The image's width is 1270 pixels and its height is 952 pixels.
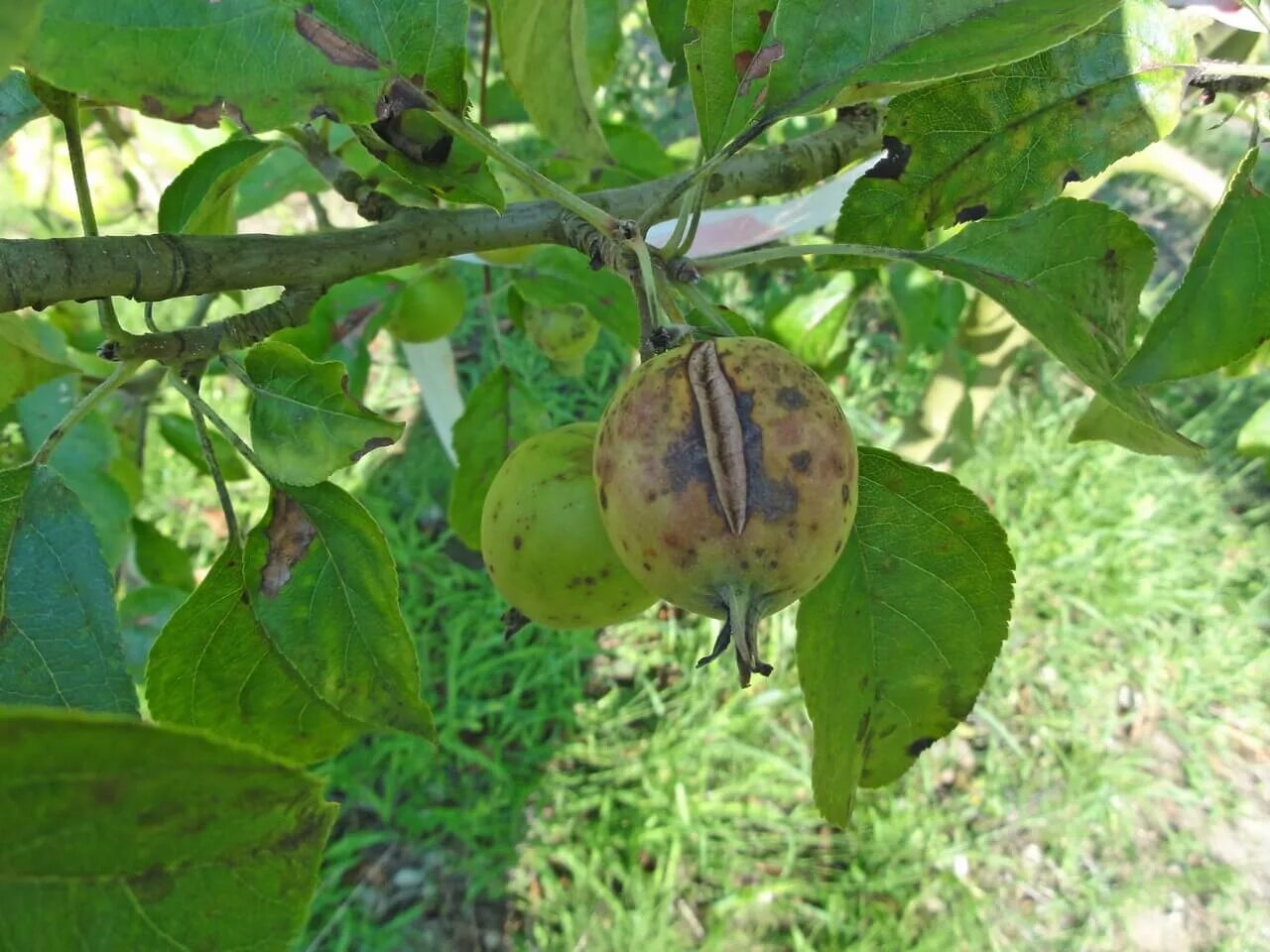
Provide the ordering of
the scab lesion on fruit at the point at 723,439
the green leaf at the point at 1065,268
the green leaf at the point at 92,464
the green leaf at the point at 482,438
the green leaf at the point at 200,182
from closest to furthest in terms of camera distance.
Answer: the scab lesion on fruit at the point at 723,439 < the green leaf at the point at 1065,268 < the green leaf at the point at 200,182 < the green leaf at the point at 92,464 < the green leaf at the point at 482,438

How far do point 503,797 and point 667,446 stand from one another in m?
2.54

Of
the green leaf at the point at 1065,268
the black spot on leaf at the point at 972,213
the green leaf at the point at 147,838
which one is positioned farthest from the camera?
the black spot on leaf at the point at 972,213

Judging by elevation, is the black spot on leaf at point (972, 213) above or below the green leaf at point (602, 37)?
below

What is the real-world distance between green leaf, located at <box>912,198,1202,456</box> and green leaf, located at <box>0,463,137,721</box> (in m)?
0.87

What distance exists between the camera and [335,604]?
3.50 feet

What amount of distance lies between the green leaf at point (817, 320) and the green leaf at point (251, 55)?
111 centimetres

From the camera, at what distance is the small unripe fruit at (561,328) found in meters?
1.99

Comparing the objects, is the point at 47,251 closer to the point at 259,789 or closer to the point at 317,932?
the point at 259,789

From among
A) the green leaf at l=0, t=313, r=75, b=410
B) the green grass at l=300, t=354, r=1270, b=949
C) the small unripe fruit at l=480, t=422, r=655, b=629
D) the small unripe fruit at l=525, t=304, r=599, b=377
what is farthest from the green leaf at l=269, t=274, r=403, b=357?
the green grass at l=300, t=354, r=1270, b=949

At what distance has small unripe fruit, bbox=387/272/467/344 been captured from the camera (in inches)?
71.9

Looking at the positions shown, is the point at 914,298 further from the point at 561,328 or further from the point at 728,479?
the point at 728,479

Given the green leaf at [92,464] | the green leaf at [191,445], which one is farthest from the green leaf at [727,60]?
the green leaf at [191,445]

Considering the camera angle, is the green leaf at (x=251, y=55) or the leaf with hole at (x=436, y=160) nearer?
the green leaf at (x=251, y=55)

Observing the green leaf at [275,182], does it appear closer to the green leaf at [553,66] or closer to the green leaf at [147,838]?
the green leaf at [553,66]
